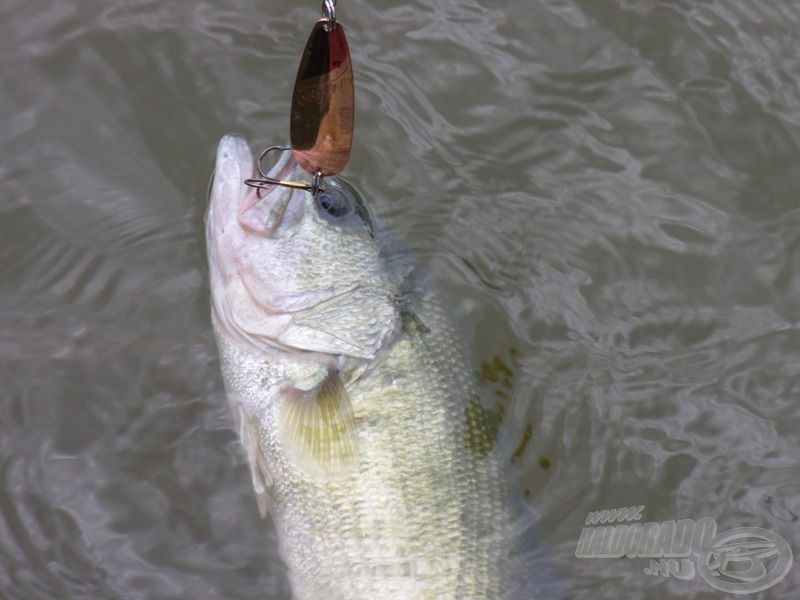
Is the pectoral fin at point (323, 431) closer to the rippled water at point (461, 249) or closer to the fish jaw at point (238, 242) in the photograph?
the fish jaw at point (238, 242)

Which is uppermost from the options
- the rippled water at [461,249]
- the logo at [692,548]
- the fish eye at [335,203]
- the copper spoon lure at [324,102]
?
the copper spoon lure at [324,102]

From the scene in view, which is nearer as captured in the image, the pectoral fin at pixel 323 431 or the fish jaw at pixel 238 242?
the pectoral fin at pixel 323 431

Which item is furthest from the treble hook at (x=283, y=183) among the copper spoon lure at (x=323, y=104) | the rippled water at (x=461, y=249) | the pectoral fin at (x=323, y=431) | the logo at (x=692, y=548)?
the logo at (x=692, y=548)

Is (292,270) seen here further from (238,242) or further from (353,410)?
(353,410)

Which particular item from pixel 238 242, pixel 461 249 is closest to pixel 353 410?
pixel 238 242

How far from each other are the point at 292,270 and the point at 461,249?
3.66 ft

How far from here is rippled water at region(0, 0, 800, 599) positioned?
4.05 meters

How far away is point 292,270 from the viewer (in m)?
3.59

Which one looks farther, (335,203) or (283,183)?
(335,203)

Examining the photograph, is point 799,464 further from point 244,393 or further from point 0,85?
point 0,85

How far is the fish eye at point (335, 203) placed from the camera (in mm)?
3682

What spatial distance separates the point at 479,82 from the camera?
472 centimetres

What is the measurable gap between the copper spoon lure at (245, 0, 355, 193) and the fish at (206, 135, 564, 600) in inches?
9.2

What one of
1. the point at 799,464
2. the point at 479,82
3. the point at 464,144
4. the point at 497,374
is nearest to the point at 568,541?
the point at 497,374
